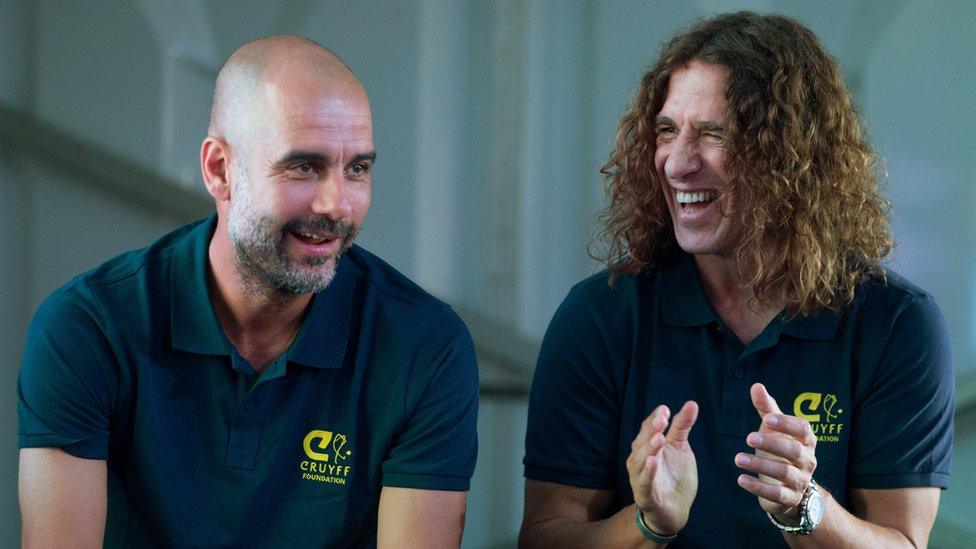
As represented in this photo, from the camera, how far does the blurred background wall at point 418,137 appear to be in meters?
2.39

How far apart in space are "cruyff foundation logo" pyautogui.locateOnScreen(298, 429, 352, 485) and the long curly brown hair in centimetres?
50

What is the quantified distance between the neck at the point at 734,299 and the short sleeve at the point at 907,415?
0.18 metres

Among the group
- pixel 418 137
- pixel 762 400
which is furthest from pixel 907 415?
pixel 418 137

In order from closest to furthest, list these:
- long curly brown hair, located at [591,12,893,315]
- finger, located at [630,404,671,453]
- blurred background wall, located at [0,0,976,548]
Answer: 1. finger, located at [630,404,671,453]
2. long curly brown hair, located at [591,12,893,315]
3. blurred background wall, located at [0,0,976,548]

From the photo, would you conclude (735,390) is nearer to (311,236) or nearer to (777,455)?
(777,455)

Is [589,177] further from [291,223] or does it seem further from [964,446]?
[291,223]

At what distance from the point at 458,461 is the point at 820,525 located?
0.48 metres

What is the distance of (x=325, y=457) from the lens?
1.52 m

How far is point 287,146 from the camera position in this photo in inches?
56.9

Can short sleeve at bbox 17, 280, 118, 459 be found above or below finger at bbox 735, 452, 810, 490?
above

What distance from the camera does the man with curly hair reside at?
1.58m

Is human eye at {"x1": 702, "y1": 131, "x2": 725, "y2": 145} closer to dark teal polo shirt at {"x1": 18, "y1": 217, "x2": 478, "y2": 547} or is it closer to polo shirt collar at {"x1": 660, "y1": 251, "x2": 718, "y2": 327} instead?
polo shirt collar at {"x1": 660, "y1": 251, "x2": 718, "y2": 327}

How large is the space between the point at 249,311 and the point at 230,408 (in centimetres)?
14

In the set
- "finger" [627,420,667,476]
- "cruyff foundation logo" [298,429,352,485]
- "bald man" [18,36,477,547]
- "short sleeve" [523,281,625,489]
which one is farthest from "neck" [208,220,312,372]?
"finger" [627,420,667,476]
